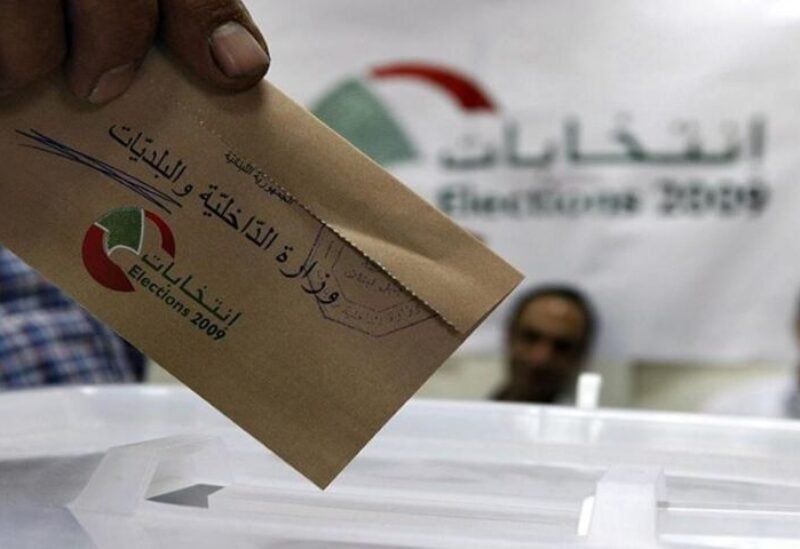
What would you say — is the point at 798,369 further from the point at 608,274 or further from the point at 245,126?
the point at 245,126

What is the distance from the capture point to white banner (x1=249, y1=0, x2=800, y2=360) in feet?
6.98

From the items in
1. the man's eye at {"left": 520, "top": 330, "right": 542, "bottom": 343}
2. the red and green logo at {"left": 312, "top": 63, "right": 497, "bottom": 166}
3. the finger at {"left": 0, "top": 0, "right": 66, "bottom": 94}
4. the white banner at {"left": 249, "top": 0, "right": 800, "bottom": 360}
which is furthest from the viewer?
the man's eye at {"left": 520, "top": 330, "right": 542, "bottom": 343}

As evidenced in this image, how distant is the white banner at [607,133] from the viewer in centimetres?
213

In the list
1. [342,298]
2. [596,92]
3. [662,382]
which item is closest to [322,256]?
[342,298]

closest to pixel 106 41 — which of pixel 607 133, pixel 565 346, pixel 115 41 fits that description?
pixel 115 41

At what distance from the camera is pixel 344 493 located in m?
0.49

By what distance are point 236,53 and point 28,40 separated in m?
0.07

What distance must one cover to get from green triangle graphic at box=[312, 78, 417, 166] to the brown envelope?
71.1 inches

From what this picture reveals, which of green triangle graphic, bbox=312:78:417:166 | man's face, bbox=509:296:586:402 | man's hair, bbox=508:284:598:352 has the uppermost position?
green triangle graphic, bbox=312:78:417:166

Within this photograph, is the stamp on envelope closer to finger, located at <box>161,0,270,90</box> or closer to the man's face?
finger, located at <box>161,0,270,90</box>

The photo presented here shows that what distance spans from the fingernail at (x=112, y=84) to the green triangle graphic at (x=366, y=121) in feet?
5.94

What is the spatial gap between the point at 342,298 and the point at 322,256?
0.02m

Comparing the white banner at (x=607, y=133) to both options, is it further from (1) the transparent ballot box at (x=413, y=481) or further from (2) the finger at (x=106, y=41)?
(2) the finger at (x=106, y=41)

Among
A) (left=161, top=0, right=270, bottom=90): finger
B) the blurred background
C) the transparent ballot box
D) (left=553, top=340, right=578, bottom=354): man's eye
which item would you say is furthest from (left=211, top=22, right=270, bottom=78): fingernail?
(left=553, top=340, right=578, bottom=354): man's eye
